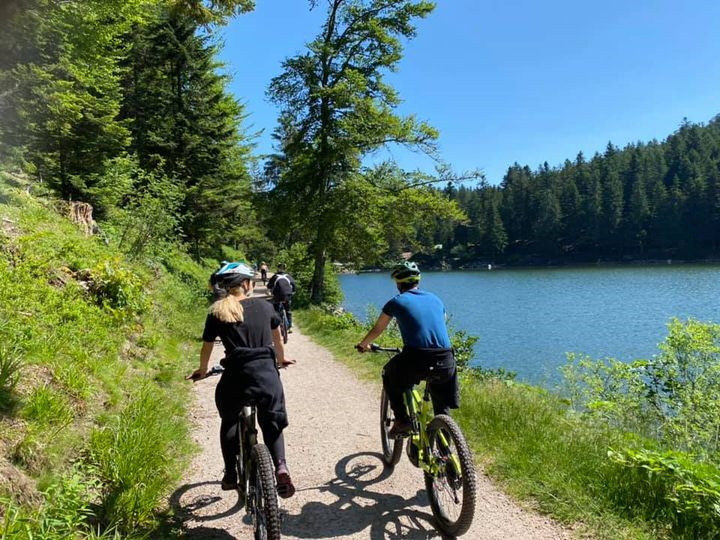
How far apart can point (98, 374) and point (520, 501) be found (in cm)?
497

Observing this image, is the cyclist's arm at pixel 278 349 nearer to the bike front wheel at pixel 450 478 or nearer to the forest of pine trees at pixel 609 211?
the bike front wheel at pixel 450 478

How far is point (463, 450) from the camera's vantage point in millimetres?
3342

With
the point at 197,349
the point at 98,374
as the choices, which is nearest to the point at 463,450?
the point at 98,374

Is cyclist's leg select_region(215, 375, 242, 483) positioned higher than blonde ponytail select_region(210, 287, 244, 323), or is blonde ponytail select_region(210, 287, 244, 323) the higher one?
blonde ponytail select_region(210, 287, 244, 323)

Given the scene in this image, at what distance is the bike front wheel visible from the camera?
3318 mm

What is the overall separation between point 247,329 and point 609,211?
11458 centimetres

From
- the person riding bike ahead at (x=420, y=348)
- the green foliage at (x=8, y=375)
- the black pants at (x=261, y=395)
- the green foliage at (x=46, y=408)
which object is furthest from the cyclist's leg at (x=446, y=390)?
the green foliage at (x=8, y=375)

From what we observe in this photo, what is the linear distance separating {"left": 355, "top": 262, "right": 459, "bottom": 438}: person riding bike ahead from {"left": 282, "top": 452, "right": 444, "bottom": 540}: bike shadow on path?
2.21 feet

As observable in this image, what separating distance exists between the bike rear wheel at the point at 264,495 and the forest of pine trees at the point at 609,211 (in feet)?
287

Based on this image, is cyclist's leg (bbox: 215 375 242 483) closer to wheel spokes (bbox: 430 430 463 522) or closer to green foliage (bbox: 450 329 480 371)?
wheel spokes (bbox: 430 430 463 522)

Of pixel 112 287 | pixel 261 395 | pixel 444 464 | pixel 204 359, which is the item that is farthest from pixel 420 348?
pixel 112 287

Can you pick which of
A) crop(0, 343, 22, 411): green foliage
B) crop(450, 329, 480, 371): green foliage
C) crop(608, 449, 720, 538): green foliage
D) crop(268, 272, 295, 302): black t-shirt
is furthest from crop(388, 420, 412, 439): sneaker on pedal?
crop(268, 272, 295, 302): black t-shirt

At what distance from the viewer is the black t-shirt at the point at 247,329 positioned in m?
3.35

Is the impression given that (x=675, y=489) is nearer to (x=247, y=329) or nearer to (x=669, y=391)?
(x=247, y=329)
